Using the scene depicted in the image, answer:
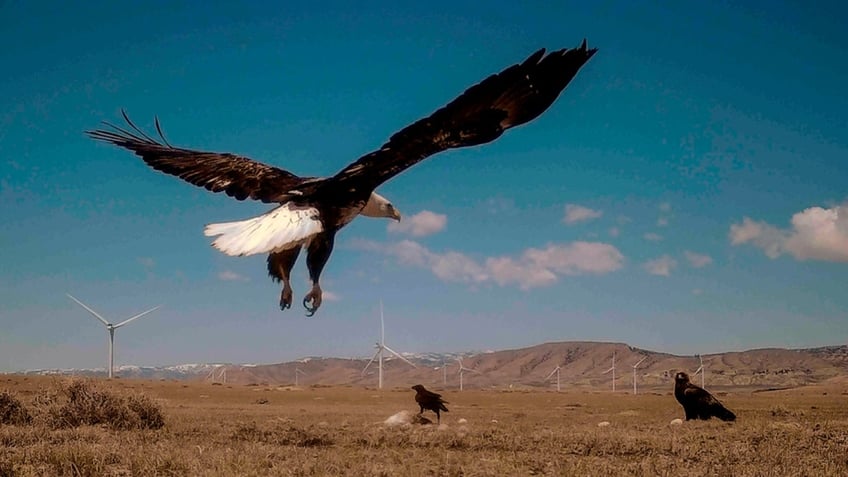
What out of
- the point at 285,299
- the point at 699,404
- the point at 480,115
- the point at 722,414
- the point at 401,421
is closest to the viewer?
the point at 285,299

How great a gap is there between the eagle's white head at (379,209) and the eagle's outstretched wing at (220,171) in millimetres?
659

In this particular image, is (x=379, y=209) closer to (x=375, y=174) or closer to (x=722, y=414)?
(x=375, y=174)

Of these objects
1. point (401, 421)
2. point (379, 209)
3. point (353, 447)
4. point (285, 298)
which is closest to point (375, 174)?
point (379, 209)

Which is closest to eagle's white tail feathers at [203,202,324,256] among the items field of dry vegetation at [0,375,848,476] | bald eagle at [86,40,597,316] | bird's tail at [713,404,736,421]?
bald eagle at [86,40,597,316]

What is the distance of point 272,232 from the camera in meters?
5.23

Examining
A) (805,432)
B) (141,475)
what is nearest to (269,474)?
(141,475)

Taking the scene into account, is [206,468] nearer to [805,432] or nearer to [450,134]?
[450,134]

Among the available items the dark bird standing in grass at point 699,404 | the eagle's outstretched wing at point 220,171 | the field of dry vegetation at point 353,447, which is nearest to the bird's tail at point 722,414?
the dark bird standing in grass at point 699,404

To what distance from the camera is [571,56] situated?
541 centimetres

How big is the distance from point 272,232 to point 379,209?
72cm

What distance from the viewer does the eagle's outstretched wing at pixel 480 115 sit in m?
5.39

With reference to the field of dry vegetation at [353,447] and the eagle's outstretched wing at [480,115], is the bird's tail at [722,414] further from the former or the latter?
the eagle's outstretched wing at [480,115]

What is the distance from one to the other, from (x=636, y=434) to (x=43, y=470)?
12580mm

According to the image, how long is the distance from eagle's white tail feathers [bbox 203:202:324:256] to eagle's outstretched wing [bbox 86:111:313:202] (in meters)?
0.38
